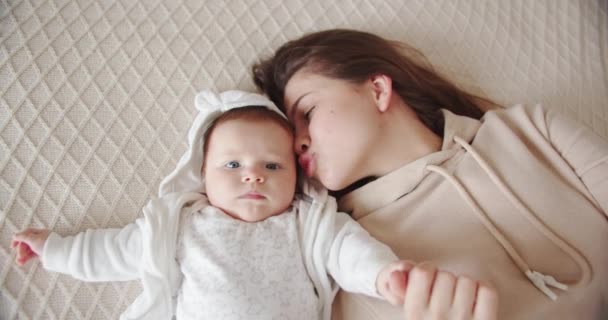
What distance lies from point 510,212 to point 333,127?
1.30ft

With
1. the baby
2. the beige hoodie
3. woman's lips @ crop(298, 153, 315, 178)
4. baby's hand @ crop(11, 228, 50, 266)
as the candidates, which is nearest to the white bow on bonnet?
the baby

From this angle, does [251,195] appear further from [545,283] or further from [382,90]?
[545,283]

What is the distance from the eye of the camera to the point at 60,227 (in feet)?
2.93

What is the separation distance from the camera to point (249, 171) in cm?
88

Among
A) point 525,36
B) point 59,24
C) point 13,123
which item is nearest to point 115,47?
point 59,24

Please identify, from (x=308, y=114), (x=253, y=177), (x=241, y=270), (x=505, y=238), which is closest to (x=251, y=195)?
(x=253, y=177)

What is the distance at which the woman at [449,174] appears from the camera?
0.86 m

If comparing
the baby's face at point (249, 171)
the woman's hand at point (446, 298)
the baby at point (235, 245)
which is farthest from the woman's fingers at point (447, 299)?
the baby's face at point (249, 171)

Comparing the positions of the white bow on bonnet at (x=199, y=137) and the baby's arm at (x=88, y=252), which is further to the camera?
the white bow on bonnet at (x=199, y=137)

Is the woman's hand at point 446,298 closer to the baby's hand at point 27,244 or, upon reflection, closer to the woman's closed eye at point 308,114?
the woman's closed eye at point 308,114

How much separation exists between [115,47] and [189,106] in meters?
0.21

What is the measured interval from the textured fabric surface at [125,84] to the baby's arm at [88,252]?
0.04m

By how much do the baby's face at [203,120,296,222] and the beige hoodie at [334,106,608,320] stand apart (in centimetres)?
22

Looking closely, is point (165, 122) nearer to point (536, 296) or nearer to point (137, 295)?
point (137, 295)
